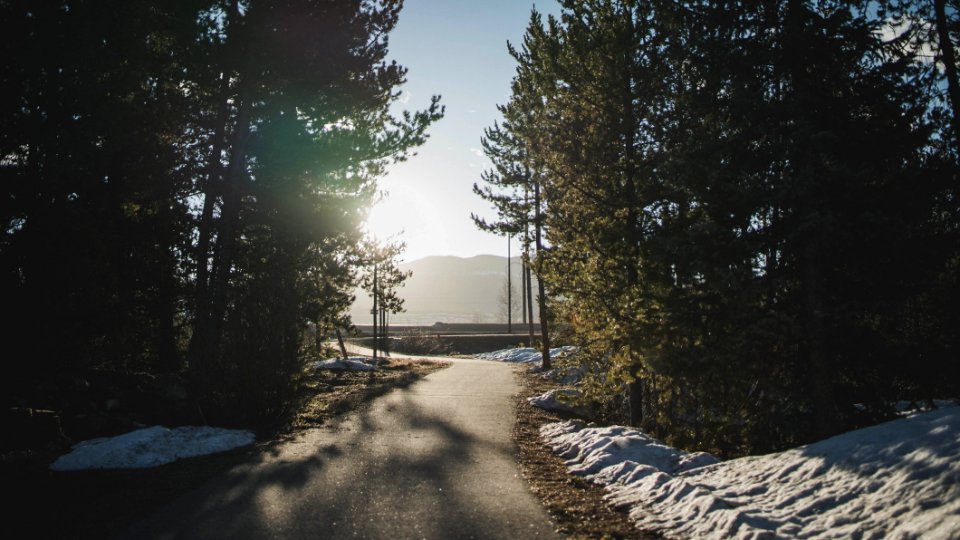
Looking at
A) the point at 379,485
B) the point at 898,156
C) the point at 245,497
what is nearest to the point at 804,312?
the point at 898,156

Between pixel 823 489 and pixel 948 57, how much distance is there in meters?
9.19

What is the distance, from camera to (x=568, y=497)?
22.2ft

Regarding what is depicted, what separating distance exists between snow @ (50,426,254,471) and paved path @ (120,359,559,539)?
124 cm

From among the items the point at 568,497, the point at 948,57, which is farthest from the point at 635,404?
the point at 948,57

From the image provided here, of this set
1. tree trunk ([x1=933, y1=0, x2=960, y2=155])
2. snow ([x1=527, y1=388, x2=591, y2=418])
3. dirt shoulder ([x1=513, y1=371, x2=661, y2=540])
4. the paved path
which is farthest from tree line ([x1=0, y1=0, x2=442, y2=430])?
tree trunk ([x1=933, y1=0, x2=960, y2=155])

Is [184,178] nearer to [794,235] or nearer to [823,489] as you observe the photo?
[794,235]

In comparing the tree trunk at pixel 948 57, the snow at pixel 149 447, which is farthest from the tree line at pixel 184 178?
the tree trunk at pixel 948 57

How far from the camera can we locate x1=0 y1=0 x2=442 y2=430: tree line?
9570 millimetres

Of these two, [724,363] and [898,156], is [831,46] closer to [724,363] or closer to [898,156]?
[898,156]

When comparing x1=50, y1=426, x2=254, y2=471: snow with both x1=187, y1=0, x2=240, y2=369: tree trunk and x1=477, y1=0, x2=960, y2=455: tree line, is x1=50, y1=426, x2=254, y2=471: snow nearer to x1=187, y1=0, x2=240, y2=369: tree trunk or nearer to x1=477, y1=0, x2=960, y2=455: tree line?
x1=187, y1=0, x2=240, y2=369: tree trunk

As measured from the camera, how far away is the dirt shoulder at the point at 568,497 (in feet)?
18.2

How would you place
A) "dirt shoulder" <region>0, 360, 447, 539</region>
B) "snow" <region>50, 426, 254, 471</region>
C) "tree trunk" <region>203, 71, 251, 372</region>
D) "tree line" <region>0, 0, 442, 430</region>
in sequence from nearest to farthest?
"dirt shoulder" <region>0, 360, 447, 539</region>, "snow" <region>50, 426, 254, 471</region>, "tree line" <region>0, 0, 442, 430</region>, "tree trunk" <region>203, 71, 251, 372</region>

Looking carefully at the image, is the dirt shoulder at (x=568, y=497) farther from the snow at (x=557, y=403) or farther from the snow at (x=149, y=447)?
the snow at (x=149, y=447)

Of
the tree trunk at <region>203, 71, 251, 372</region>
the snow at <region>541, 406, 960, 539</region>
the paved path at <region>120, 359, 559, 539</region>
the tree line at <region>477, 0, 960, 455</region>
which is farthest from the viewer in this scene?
the tree trunk at <region>203, 71, 251, 372</region>
